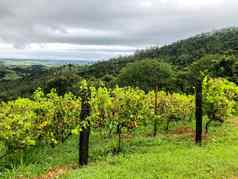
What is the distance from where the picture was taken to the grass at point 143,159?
1345 cm

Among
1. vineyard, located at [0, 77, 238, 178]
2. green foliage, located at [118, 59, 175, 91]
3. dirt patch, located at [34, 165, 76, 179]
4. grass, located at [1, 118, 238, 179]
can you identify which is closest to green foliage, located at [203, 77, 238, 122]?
vineyard, located at [0, 77, 238, 178]

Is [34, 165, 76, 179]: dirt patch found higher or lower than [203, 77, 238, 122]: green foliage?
lower

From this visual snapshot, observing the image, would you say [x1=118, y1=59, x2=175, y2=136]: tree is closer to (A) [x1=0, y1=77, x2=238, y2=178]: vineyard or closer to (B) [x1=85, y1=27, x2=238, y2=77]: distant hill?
(B) [x1=85, y1=27, x2=238, y2=77]: distant hill

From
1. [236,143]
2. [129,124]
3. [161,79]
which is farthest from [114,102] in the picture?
[161,79]

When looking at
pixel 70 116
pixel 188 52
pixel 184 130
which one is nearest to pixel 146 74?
pixel 188 52

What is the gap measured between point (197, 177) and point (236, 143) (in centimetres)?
859

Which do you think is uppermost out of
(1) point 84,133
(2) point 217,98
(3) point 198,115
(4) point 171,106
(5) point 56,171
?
(2) point 217,98

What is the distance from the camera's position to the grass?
13453mm

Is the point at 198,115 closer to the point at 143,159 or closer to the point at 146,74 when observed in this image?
the point at 143,159

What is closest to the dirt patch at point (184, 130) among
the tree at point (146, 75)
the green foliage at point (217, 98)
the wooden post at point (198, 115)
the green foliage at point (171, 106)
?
the green foliage at point (171, 106)

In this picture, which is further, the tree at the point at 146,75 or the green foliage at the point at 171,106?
the tree at the point at 146,75

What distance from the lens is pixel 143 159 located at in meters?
15.8

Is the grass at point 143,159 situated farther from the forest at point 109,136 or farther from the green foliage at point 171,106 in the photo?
the green foliage at point 171,106

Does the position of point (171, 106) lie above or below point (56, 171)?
above
